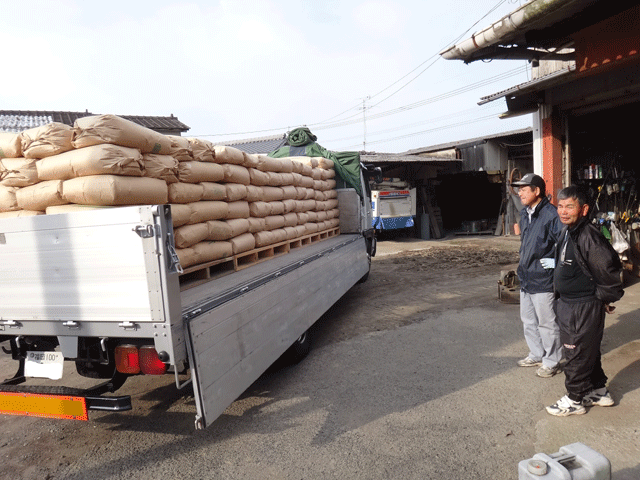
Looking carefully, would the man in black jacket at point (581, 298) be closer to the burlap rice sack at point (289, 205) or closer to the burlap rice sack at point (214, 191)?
the burlap rice sack at point (214, 191)

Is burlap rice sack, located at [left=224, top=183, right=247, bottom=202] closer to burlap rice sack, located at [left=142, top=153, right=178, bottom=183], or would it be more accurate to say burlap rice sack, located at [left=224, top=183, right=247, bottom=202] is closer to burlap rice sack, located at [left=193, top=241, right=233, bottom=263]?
burlap rice sack, located at [left=193, top=241, right=233, bottom=263]

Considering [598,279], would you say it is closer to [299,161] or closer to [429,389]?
[429,389]

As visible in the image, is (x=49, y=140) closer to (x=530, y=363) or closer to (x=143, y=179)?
(x=143, y=179)

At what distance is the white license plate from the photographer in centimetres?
296

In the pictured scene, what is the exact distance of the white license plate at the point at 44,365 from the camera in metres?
2.96

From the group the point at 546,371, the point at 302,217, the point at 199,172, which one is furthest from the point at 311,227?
the point at 546,371

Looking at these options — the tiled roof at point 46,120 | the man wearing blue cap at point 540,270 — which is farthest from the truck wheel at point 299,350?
the tiled roof at point 46,120

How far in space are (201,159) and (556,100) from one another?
613cm

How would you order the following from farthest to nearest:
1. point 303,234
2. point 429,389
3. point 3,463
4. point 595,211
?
point 595,211, point 303,234, point 429,389, point 3,463

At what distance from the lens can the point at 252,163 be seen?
4762 millimetres

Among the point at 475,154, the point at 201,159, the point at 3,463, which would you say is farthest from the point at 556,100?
the point at 475,154

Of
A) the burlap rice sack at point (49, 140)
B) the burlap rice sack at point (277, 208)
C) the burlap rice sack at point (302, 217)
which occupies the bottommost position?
the burlap rice sack at point (302, 217)

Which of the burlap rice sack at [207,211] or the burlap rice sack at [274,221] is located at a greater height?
the burlap rice sack at [207,211]

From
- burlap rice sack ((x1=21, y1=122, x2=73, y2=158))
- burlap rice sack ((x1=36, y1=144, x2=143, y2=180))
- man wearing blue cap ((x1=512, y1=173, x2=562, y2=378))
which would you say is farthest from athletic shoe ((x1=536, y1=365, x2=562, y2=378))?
burlap rice sack ((x1=21, y1=122, x2=73, y2=158))
